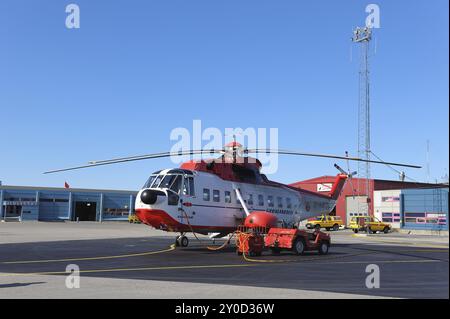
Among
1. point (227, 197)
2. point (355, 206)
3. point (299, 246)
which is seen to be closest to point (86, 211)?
point (355, 206)

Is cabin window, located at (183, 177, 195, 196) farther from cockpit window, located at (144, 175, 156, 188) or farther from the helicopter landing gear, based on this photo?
the helicopter landing gear

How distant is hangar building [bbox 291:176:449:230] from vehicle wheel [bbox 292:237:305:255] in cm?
3765

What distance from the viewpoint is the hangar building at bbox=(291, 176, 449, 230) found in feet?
191

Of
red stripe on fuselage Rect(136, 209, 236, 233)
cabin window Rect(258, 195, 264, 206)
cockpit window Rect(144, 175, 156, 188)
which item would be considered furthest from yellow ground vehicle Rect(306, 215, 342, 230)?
cockpit window Rect(144, 175, 156, 188)

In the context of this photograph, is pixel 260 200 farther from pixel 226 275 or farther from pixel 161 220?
pixel 226 275

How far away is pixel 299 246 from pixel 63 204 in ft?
254

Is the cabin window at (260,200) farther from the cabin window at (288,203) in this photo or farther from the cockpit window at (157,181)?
the cockpit window at (157,181)

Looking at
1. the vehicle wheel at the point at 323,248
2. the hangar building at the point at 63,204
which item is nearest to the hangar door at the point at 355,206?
the hangar building at the point at 63,204

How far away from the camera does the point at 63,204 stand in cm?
8950

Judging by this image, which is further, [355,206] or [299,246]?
[355,206]

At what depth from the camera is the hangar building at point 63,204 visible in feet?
275

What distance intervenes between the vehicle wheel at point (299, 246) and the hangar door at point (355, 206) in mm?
48794

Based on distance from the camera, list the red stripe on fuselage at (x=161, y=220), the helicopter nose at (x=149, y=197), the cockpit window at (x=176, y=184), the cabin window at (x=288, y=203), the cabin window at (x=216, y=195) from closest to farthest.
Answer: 1. the helicopter nose at (x=149, y=197)
2. the red stripe on fuselage at (x=161, y=220)
3. the cockpit window at (x=176, y=184)
4. the cabin window at (x=216, y=195)
5. the cabin window at (x=288, y=203)
